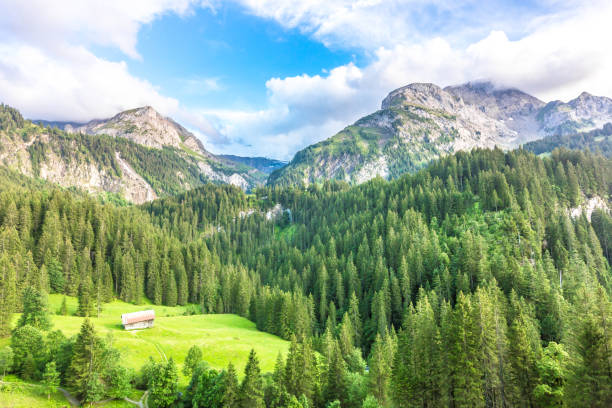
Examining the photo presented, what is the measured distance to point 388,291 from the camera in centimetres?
10662

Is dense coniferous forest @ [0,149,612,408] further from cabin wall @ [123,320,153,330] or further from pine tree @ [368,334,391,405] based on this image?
cabin wall @ [123,320,153,330]

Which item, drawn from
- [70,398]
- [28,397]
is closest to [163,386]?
[70,398]

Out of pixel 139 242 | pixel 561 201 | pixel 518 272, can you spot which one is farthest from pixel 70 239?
pixel 561 201

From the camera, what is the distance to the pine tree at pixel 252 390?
48594 millimetres

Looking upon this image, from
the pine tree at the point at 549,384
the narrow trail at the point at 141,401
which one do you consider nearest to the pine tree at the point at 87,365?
the narrow trail at the point at 141,401

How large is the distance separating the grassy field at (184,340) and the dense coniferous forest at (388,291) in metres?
7.64

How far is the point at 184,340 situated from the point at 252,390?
35889 mm

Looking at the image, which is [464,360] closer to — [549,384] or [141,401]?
[549,384]

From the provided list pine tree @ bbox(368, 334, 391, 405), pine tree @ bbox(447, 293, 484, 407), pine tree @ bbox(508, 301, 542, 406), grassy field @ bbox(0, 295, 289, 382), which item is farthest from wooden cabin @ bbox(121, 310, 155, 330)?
pine tree @ bbox(508, 301, 542, 406)

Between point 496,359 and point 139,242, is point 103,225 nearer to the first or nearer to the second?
point 139,242

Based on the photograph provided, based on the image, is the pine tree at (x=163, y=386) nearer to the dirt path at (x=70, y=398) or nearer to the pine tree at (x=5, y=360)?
the dirt path at (x=70, y=398)

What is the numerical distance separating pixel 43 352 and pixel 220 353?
33120 mm

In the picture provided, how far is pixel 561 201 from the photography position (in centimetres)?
14138

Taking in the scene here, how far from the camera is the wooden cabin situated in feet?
256
